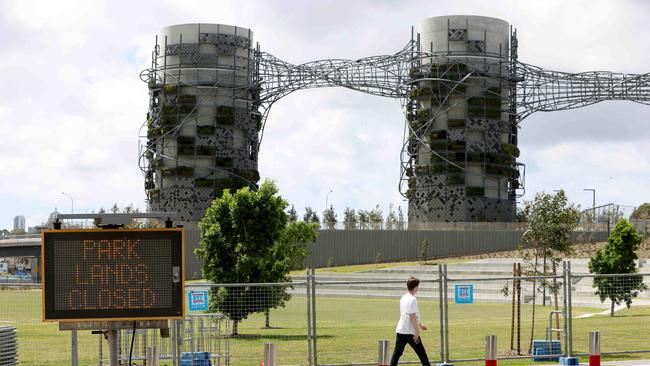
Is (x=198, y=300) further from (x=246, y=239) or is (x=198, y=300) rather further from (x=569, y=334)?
(x=246, y=239)

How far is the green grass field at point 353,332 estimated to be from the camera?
87.3ft

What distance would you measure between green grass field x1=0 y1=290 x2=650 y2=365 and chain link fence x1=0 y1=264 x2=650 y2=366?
31mm

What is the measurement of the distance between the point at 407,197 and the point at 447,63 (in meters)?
12.0

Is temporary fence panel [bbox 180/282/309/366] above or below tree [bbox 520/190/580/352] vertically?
below

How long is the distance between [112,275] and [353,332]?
19.3 m

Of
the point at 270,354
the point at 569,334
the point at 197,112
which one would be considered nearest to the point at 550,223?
the point at 569,334

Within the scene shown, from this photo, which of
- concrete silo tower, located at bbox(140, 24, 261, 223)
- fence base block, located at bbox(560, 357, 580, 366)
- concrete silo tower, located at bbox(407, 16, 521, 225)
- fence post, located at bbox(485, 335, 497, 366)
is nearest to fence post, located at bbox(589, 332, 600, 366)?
fence post, located at bbox(485, 335, 497, 366)

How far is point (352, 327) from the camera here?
35531 millimetres

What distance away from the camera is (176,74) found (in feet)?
307

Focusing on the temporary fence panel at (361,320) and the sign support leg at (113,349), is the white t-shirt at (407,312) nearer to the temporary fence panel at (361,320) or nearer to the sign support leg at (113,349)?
the temporary fence panel at (361,320)

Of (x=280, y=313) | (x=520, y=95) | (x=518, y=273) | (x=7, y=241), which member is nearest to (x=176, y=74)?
(x=7, y=241)

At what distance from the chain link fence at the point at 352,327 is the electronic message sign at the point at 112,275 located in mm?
2037

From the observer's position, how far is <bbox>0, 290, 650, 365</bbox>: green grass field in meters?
26.6

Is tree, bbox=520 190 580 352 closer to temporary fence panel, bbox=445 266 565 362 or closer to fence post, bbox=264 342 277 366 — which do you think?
temporary fence panel, bbox=445 266 565 362
